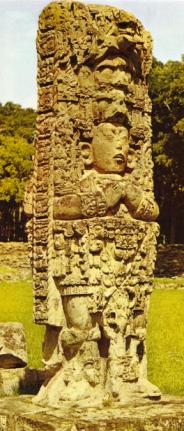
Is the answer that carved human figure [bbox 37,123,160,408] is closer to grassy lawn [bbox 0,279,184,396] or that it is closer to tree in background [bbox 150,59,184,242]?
grassy lawn [bbox 0,279,184,396]

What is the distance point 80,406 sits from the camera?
27.9ft

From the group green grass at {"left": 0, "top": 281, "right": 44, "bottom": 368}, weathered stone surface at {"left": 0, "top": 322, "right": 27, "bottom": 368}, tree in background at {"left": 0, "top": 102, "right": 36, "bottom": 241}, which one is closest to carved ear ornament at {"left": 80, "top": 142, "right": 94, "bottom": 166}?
weathered stone surface at {"left": 0, "top": 322, "right": 27, "bottom": 368}

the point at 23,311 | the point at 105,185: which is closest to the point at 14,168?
the point at 23,311

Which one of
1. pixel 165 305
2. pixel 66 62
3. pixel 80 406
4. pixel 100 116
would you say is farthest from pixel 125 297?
pixel 165 305

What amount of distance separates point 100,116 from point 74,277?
1823 millimetres

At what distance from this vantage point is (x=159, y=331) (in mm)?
19609

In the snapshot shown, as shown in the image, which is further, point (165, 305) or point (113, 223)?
point (165, 305)

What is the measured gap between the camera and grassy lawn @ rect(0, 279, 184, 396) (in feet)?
42.8

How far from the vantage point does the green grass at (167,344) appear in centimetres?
1252

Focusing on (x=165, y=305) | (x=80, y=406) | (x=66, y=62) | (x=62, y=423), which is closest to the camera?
(x=62, y=423)

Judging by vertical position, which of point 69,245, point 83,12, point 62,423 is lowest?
point 62,423

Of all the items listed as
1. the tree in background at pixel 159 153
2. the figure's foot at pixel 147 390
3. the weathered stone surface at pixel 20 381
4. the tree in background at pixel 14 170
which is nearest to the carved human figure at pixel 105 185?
the figure's foot at pixel 147 390

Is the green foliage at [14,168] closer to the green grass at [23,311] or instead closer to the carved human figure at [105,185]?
the green grass at [23,311]

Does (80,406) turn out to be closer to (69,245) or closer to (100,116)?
(69,245)
